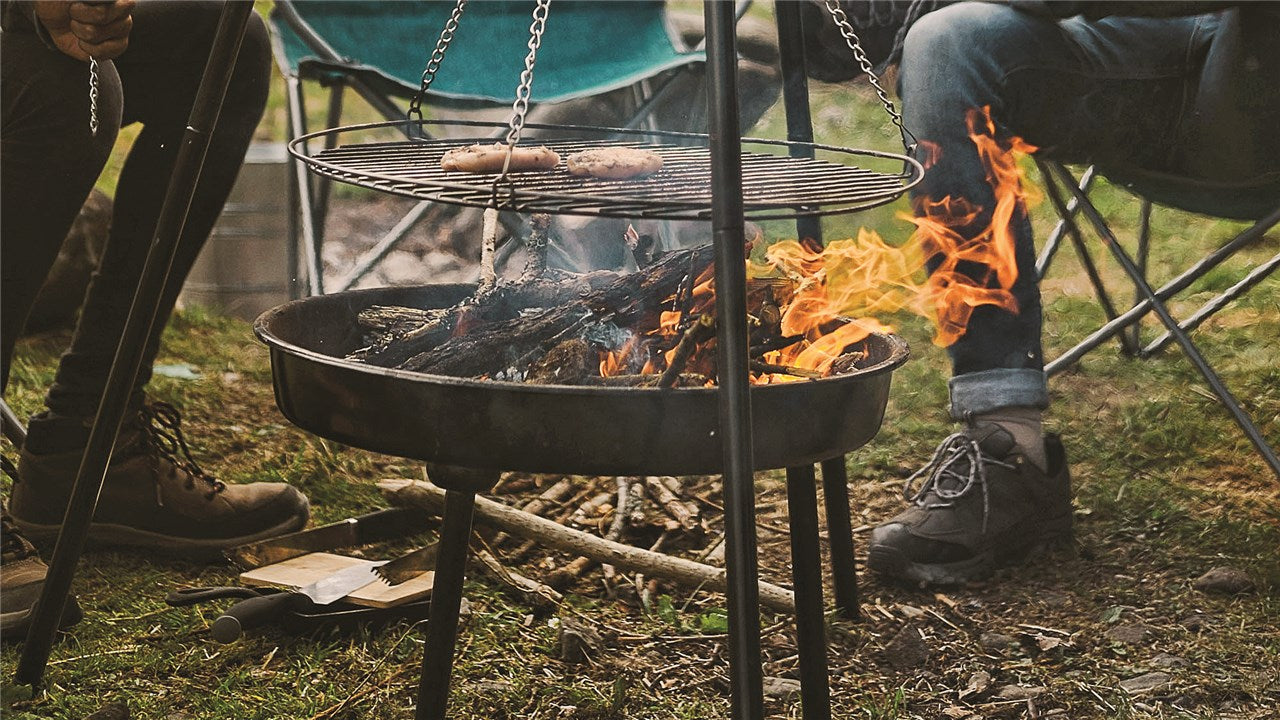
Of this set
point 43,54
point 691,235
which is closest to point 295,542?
point 43,54

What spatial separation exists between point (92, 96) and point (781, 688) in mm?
1533

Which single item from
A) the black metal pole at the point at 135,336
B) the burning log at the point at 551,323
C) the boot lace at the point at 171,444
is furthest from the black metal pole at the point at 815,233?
the boot lace at the point at 171,444

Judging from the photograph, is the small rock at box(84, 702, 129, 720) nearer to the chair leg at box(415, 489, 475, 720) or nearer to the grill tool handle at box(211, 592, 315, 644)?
Result: the grill tool handle at box(211, 592, 315, 644)

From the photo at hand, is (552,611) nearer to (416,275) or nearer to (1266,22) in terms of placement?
(1266,22)

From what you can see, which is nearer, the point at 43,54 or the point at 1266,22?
the point at 43,54

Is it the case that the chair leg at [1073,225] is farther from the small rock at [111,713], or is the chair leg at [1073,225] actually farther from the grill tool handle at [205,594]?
the small rock at [111,713]

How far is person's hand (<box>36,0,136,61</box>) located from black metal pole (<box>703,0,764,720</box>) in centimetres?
99

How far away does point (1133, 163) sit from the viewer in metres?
2.56

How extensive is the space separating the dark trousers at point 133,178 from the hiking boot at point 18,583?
8.8 inches

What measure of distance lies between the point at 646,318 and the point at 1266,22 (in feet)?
4.95

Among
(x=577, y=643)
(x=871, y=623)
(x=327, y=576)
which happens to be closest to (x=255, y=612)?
(x=327, y=576)

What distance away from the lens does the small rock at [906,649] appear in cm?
212

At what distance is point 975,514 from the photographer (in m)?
2.44

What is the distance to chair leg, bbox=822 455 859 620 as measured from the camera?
217cm
